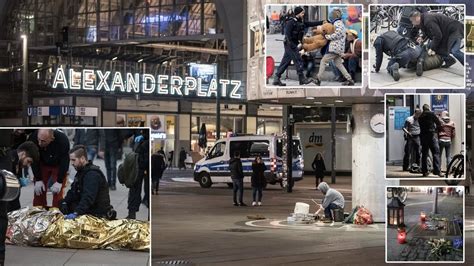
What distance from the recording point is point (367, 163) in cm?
1128

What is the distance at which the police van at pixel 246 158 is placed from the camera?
25.1 meters

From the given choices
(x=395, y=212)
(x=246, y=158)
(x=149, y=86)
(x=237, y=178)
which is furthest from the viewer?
(x=149, y=86)

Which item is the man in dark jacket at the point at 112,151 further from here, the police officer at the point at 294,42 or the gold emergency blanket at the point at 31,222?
the police officer at the point at 294,42

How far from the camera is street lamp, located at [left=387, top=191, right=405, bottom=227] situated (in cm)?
445

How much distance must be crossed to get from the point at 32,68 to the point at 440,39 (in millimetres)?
43826

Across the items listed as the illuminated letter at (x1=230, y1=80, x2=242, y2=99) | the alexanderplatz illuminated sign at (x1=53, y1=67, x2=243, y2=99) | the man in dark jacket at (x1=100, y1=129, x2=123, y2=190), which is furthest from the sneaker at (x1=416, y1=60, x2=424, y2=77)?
the illuminated letter at (x1=230, y1=80, x2=242, y2=99)

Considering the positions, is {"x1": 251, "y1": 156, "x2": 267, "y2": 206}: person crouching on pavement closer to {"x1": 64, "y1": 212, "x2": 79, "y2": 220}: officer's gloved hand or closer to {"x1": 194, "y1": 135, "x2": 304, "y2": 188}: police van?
{"x1": 194, "y1": 135, "x2": 304, "y2": 188}: police van

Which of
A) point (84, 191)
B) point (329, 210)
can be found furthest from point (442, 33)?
point (329, 210)

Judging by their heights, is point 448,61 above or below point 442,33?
below

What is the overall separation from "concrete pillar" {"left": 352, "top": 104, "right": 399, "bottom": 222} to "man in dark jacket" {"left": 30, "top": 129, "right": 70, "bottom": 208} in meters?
7.00

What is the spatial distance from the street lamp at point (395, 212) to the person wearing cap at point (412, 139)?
0.72ft

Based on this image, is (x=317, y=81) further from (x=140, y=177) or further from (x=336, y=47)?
(x=140, y=177)

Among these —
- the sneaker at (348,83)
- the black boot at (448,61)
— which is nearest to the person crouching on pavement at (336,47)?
the sneaker at (348,83)

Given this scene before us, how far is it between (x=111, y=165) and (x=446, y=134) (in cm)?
169
